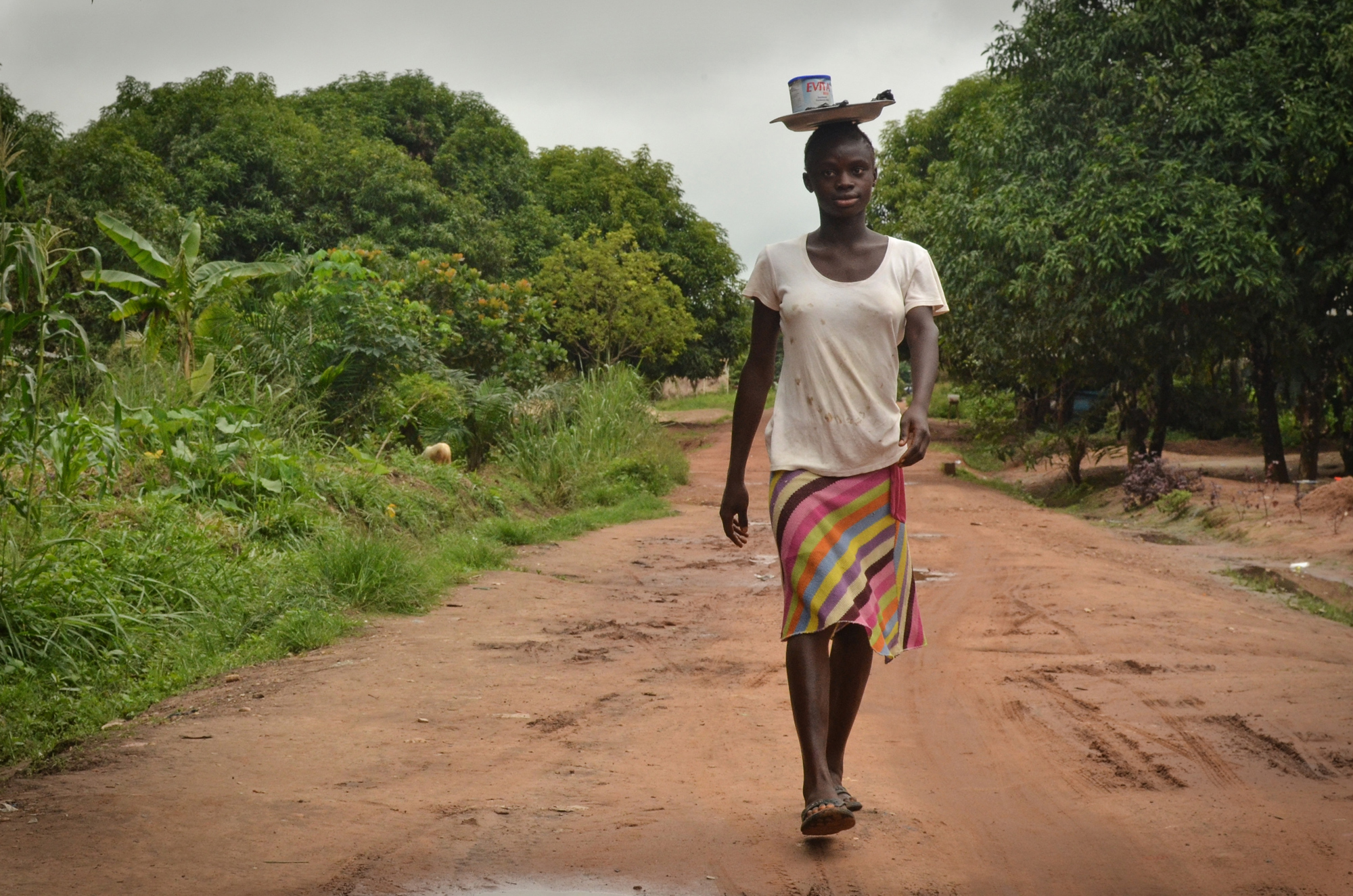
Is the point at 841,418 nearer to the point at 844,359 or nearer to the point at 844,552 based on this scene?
the point at 844,359

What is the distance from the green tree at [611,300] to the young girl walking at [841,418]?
2603 centimetres

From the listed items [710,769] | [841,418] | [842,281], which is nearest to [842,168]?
[842,281]

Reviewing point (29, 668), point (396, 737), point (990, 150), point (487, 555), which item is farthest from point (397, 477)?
point (990, 150)

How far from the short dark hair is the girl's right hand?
963 millimetres

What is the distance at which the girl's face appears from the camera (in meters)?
3.40

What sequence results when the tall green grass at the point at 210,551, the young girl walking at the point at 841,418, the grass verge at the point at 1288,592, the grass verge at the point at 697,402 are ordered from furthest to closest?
1. the grass verge at the point at 697,402
2. the grass verge at the point at 1288,592
3. the tall green grass at the point at 210,551
4. the young girl walking at the point at 841,418

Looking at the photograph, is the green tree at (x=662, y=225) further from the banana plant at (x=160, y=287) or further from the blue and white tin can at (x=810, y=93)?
the blue and white tin can at (x=810, y=93)

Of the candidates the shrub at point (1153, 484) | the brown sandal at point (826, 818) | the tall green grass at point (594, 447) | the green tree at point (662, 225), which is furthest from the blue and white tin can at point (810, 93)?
the green tree at point (662, 225)

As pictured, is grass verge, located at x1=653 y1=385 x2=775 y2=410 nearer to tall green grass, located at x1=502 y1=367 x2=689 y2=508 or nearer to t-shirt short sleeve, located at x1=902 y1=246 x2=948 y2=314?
tall green grass, located at x1=502 y1=367 x2=689 y2=508

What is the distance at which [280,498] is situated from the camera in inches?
332

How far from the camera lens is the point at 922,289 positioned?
3.39 m

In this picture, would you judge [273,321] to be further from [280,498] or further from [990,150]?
[990,150]

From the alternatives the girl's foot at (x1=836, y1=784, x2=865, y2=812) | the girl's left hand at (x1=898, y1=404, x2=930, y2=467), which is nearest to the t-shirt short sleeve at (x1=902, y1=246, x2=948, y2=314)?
the girl's left hand at (x1=898, y1=404, x2=930, y2=467)

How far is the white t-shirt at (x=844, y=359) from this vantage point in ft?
10.9
